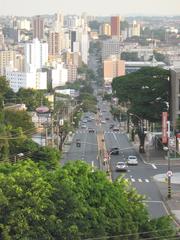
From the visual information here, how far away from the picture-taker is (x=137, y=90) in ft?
156

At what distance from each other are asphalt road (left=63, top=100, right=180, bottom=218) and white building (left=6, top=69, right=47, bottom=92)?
5334cm

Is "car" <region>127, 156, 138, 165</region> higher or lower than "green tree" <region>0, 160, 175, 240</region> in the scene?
lower

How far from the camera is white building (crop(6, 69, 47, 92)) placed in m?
129

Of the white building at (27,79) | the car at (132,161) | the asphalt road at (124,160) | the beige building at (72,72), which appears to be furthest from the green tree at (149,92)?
the beige building at (72,72)

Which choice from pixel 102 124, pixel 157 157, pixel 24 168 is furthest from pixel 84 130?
pixel 24 168

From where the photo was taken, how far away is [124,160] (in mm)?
44875

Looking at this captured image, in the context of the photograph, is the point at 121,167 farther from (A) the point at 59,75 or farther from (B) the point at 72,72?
(B) the point at 72,72

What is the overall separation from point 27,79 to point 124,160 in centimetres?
8616

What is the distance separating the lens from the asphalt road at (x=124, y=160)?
31.6 m

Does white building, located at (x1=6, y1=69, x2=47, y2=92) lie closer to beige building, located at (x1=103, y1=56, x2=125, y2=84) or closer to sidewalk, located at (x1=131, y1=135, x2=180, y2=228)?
beige building, located at (x1=103, y1=56, x2=125, y2=84)

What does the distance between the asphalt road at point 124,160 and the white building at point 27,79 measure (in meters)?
53.3

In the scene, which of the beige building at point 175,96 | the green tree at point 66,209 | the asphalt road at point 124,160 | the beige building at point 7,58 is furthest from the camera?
the beige building at point 7,58

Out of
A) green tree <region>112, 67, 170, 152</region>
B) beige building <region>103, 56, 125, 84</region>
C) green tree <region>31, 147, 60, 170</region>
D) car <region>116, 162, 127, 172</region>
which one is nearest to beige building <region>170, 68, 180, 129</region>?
green tree <region>112, 67, 170, 152</region>

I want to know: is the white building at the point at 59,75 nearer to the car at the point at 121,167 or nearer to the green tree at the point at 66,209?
the car at the point at 121,167
